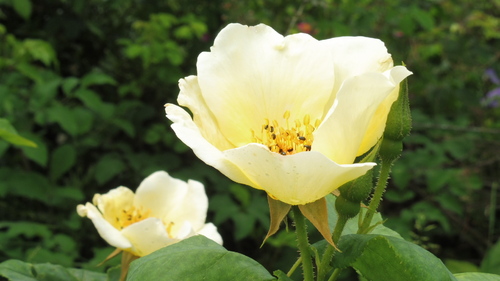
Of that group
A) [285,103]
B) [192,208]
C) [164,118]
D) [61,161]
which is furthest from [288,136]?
[164,118]

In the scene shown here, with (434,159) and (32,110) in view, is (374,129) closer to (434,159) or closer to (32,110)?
(32,110)

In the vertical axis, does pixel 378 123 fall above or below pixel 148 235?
above

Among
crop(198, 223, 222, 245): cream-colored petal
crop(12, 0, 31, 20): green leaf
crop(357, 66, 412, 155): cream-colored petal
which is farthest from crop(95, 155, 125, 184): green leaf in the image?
crop(357, 66, 412, 155): cream-colored petal

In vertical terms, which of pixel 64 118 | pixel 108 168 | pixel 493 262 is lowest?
pixel 493 262

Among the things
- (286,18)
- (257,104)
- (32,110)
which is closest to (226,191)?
(32,110)

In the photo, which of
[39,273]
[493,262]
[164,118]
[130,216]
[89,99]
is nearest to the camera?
[39,273]

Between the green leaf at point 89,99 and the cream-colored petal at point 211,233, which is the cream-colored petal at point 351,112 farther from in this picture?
the green leaf at point 89,99

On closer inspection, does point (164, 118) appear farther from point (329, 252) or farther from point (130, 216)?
point (329, 252)

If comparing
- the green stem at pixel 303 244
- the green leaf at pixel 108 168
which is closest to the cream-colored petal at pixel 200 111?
the green stem at pixel 303 244
